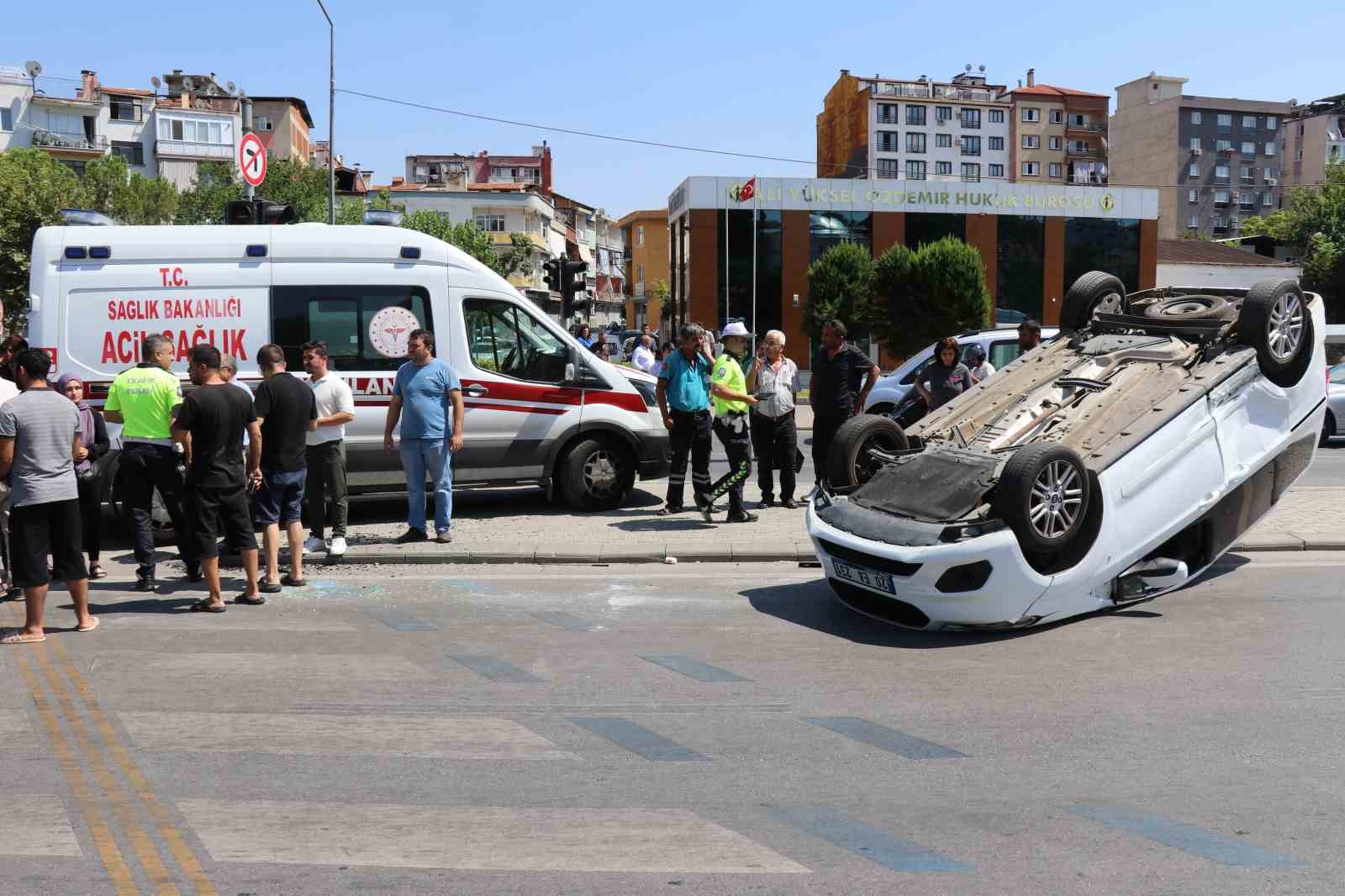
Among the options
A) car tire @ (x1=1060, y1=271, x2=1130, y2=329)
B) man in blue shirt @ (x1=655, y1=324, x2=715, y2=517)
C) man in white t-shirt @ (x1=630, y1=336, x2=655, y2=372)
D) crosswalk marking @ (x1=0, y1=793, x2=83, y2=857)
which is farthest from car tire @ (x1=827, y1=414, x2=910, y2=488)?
man in white t-shirt @ (x1=630, y1=336, x2=655, y2=372)

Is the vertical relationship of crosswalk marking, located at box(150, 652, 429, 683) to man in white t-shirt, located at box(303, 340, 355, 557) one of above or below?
below

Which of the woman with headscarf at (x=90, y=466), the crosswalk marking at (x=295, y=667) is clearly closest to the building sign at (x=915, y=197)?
the woman with headscarf at (x=90, y=466)

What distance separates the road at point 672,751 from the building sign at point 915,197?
5080 cm

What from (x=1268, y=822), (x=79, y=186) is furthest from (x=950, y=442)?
(x=79, y=186)

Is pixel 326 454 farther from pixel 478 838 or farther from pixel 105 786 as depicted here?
pixel 478 838

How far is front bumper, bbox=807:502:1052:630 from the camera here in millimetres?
6480

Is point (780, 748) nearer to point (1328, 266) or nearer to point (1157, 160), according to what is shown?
point (1328, 266)

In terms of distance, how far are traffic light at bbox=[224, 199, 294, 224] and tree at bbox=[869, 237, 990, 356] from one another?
39461mm

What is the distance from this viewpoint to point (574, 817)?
14.2ft

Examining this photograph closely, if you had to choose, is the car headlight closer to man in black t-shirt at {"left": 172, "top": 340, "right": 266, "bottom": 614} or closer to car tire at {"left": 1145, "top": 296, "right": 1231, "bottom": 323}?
car tire at {"left": 1145, "top": 296, "right": 1231, "bottom": 323}

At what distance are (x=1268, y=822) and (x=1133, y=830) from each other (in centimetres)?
51

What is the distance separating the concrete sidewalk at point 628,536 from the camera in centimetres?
948

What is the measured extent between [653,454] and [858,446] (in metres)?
4.10

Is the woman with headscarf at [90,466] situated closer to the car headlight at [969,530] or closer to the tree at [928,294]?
the car headlight at [969,530]
